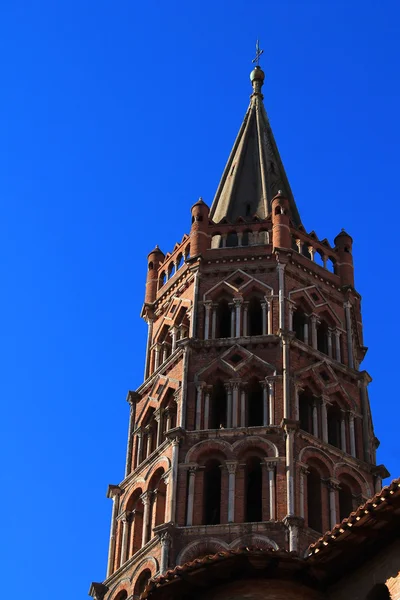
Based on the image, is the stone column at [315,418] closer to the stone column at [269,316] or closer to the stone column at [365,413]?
the stone column at [365,413]

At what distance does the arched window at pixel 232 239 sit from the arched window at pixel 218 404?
6.41 m

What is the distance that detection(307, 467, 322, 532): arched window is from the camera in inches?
1366

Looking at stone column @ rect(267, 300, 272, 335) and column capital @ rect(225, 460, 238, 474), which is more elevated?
Answer: stone column @ rect(267, 300, 272, 335)

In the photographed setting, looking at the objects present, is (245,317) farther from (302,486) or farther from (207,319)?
(302,486)

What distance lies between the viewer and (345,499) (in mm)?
36219

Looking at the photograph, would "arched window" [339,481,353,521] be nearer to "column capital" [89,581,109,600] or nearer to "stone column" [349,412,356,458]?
"stone column" [349,412,356,458]

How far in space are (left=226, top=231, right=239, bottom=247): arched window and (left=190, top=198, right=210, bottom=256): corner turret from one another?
2.07ft

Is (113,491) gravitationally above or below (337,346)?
below

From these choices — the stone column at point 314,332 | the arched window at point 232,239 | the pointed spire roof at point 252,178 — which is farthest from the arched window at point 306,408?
the pointed spire roof at point 252,178

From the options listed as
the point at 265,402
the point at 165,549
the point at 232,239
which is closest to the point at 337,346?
the point at 265,402

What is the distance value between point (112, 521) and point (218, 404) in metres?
4.30

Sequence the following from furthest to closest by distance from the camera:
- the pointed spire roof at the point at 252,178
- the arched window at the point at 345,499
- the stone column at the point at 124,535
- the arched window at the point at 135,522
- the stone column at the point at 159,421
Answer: the pointed spire roof at the point at 252,178 < the stone column at the point at 159,421 < the arched window at the point at 345,499 < the arched window at the point at 135,522 < the stone column at the point at 124,535

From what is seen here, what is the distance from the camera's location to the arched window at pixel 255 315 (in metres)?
40.4

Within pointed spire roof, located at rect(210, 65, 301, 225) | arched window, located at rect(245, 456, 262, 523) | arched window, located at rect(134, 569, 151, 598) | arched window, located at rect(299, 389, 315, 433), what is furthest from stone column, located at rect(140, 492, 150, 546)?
pointed spire roof, located at rect(210, 65, 301, 225)
